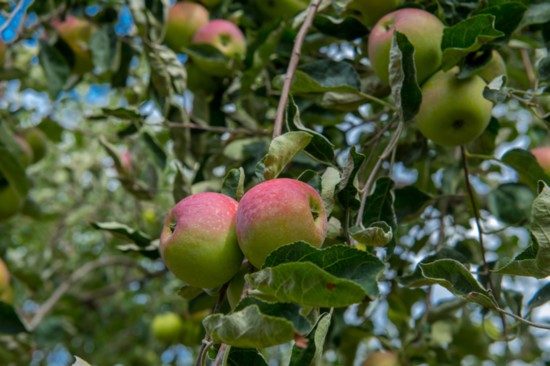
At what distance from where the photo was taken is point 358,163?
1023 millimetres

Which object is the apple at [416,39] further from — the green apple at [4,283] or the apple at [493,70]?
the green apple at [4,283]

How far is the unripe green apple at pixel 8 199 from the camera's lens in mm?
2045

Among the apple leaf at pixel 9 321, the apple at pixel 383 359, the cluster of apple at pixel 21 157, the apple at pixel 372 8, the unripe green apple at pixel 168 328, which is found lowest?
the unripe green apple at pixel 168 328

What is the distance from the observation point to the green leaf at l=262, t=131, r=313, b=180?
979 millimetres

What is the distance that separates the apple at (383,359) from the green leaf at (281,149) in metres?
0.96

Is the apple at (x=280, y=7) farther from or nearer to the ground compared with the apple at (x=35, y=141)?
farther from the ground

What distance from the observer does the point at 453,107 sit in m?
1.17

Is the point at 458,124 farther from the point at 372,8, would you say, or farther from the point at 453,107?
the point at 372,8

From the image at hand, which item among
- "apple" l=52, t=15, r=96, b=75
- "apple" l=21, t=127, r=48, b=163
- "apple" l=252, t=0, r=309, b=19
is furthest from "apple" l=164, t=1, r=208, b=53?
"apple" l=21, t=127, r=48, b=163

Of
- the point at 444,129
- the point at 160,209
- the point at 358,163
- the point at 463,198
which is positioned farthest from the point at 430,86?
the point at 160,209

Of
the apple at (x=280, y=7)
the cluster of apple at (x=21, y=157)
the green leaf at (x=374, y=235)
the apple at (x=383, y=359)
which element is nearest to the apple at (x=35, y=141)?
the cluster of apple at (x=21, y=157)

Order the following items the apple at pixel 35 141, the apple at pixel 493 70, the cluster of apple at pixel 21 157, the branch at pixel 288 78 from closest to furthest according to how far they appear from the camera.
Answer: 1. the branch at pixel 288 78
2. the apple at pixel 493 70
3. the cluster of apple at pixel 21 157
4. the apple at pixel 35 141

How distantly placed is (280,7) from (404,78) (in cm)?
83

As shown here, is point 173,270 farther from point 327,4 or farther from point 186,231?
point 327,4
